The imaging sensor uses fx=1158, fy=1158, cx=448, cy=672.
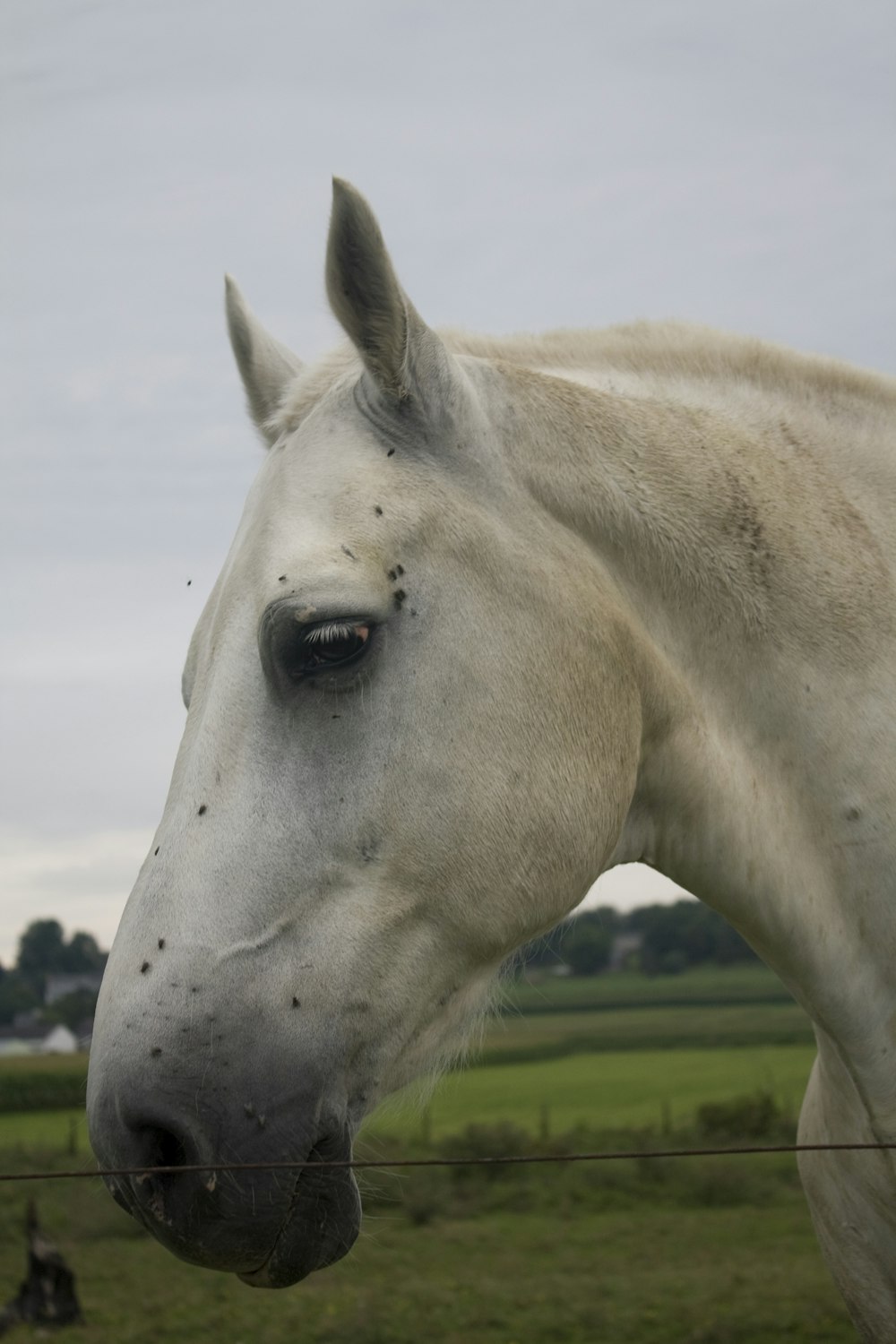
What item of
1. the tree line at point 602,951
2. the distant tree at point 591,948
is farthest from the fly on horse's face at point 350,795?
the distant tree at point 591,948

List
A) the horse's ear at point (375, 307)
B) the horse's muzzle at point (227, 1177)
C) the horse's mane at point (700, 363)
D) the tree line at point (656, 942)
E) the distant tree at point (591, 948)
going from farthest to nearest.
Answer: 1. the tree line at point (656, 942)
2. the distant tree at point (591, 948)
3. the horse's mane at point (700, 363)
4. the horse's ear at point (375, 307)
5. the horse's muzzle at point (227, 1177)

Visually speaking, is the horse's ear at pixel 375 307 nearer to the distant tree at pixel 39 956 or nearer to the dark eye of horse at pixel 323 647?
the dark eye of horse at pixel 323 647

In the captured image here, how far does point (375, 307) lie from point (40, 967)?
184ft

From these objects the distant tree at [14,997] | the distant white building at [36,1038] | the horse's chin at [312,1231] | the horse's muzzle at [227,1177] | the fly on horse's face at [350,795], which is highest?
Answer: the fly on horse's face at [350,795]

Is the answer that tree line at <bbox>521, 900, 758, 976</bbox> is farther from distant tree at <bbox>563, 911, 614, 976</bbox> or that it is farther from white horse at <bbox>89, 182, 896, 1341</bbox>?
white horse at <bbox>89, 182, 896, 1341</bbox>

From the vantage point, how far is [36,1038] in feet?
177

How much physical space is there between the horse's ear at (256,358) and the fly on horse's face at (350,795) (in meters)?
0.59

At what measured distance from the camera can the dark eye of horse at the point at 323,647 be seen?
2154mm

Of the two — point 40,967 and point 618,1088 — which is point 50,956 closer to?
point 40,967

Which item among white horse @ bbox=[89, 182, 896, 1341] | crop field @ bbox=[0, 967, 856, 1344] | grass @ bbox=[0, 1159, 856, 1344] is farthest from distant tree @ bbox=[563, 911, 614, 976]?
white horse @ bbox=[89, 182, 896, 1341]

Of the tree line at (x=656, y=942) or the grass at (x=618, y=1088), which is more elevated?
the grass at (x=618, y=1088)

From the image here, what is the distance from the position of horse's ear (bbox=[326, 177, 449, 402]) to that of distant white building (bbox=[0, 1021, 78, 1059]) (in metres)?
52.0

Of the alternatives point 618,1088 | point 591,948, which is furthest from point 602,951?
point 618,1088

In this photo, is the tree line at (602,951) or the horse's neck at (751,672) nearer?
the horse's neck at (751,672)
